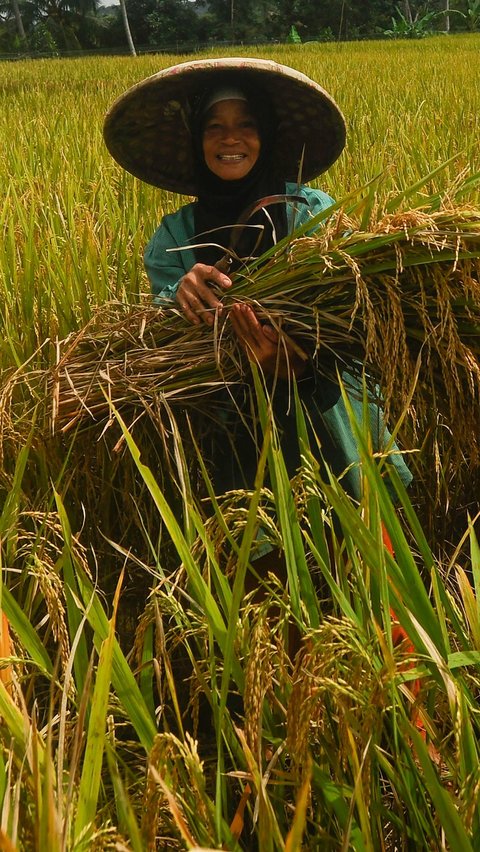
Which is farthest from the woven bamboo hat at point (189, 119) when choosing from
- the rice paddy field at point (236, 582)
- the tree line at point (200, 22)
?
the tree line at point (200, 22)

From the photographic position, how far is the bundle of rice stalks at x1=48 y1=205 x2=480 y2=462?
0.96m

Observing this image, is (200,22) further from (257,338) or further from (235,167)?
(257,338)

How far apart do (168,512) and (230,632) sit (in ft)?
0.47

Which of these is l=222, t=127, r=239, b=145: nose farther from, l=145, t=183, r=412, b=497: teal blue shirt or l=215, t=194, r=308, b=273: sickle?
l=215, t=194, r=308, b=273: sickle

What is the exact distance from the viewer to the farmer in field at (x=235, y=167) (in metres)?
1.26

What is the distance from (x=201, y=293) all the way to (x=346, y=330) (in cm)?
21

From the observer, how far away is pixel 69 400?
1.12 metres

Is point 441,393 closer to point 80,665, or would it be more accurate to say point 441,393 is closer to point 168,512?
point 168,512

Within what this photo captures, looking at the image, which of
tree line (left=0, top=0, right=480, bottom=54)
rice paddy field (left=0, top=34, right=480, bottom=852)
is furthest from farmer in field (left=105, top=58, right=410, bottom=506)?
tree line (left=0, top=0, right=480, bottom=54)

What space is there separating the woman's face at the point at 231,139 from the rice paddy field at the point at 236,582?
31cm

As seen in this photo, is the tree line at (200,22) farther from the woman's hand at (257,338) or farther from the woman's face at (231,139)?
the woman's hand at (257,338)

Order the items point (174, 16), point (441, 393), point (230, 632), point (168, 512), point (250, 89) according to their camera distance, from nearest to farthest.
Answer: point (230, 632) → point (168, 512) → point (441, 393) → point (250, 89) → point (174, 16)

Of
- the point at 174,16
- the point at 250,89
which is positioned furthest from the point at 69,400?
the point at 174,16

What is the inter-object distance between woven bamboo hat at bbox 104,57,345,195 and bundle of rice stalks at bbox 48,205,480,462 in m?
0.35
